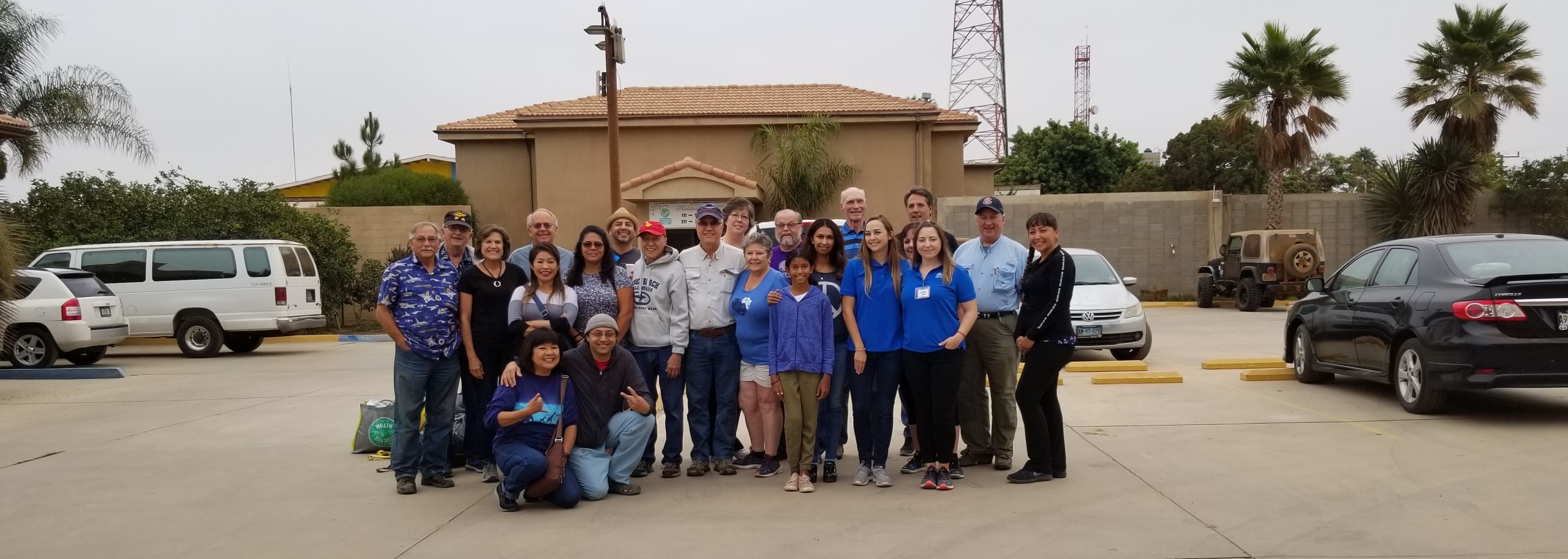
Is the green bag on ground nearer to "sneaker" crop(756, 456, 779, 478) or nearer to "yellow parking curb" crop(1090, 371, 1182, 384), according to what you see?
"sneaker" crop(756, 456, 779, 478)

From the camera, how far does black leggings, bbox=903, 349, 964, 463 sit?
20.5 feet

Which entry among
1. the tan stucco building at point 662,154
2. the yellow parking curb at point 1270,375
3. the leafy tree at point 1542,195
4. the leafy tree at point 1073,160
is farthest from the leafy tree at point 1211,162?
the yellow parking curb at point 1270,375

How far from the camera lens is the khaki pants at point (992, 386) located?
21.9 feet

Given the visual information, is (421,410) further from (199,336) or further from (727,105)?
(727,105)

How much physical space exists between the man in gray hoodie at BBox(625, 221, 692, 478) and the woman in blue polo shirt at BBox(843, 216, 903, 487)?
1.06 m

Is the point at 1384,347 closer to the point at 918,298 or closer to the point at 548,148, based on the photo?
the point at 918,298

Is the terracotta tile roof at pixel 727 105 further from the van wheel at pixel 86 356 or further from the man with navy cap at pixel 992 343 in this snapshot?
the man with navy cap at pixel 992 343

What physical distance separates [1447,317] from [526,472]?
6.56m

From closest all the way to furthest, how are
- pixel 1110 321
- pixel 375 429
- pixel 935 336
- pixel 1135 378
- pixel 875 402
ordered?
pixel 935 336, pixel 875 402, pixel 375 429, pixel 1135 378, pixel 1110 321

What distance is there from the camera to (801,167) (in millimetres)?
24875

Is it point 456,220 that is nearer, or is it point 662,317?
point 662,317

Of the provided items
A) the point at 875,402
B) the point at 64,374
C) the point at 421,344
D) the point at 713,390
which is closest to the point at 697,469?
the point at 713,390

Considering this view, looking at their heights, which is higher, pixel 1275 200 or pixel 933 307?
pixel 1275 200

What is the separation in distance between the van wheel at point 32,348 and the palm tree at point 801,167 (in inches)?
577
